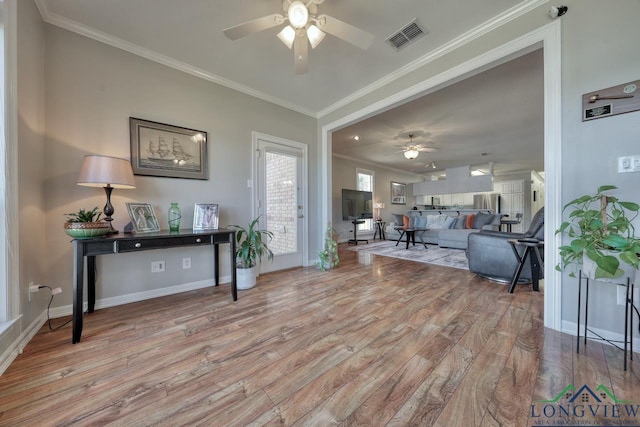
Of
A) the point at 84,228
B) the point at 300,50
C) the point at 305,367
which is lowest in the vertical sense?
the point at 305,367

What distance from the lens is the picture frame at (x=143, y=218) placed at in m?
2.11

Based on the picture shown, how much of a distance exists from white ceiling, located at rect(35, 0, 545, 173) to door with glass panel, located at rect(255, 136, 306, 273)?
0.70 meters

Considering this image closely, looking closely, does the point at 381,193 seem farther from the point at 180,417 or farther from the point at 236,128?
the point at 180,417

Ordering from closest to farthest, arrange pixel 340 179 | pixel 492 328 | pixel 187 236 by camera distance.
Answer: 1. pixel 492 328
2. pixel 187 236
3. pixel 340 179

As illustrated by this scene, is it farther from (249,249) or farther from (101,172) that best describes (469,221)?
(101,172)

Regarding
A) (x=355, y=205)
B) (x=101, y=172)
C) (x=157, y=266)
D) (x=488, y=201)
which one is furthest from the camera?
(x=488, y=201)

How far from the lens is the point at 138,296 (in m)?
2.29

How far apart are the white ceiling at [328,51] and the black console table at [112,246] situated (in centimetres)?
183

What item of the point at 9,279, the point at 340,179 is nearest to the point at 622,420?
the point at 9,279

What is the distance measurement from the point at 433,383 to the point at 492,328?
916mm

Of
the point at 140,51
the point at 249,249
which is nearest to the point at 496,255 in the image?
the point at 249,249

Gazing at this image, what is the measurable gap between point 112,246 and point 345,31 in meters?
2.33

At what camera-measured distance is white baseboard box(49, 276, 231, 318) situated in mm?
1971

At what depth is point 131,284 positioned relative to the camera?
2.26 metres
